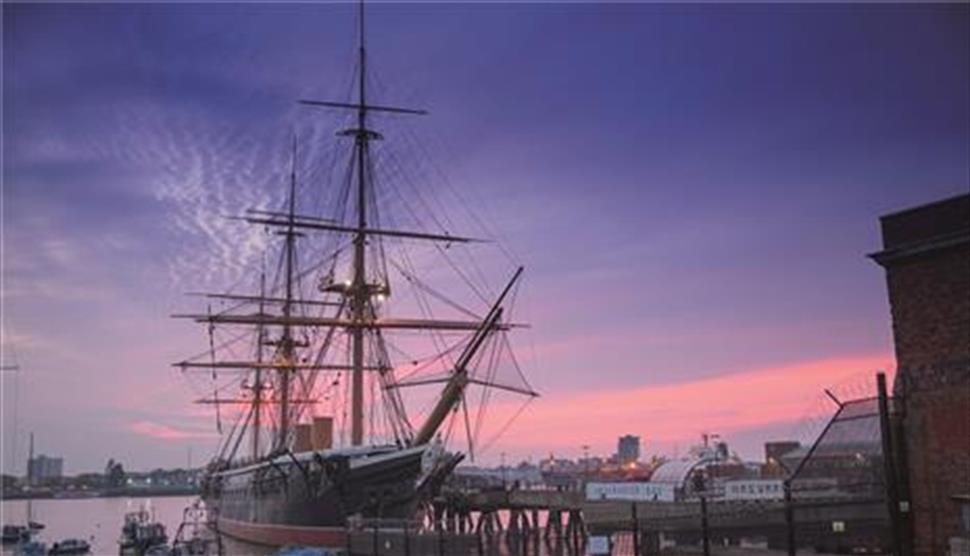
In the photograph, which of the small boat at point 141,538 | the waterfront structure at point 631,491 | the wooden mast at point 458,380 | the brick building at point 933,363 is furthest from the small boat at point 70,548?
the brick building at point 933,363

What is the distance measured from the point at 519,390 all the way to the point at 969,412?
26789mm

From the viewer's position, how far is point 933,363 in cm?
2123

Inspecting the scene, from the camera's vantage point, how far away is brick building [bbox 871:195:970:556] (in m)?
20.5

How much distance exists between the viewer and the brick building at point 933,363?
20.5 meters

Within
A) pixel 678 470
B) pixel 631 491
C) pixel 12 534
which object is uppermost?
pixel 678 470

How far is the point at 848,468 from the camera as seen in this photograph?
84.5ft

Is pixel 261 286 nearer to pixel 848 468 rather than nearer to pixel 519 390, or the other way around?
pixel 519 390

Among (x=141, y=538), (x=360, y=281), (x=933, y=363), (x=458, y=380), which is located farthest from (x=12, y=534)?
(x=933, y=363)

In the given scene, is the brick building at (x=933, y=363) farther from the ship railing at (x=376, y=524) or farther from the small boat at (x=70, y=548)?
the small boat at (x=70, y=548)

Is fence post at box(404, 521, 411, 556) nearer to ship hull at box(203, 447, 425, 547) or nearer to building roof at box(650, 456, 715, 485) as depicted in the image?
ship hull at box(203, 447, 425, 547)

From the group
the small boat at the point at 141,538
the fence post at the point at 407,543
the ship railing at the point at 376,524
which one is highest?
the ship railing at the point at 376,524

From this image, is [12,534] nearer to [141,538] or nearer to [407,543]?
[141,538]

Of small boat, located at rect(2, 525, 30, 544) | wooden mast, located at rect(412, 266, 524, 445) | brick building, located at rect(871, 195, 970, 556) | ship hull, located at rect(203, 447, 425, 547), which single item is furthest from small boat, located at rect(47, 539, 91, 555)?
brick building, located at rect(871, 195, 970, 556)

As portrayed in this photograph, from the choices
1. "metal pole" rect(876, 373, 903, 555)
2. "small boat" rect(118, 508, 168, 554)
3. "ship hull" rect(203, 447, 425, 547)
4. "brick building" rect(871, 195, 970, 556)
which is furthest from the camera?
"small boat" rect(118, 508, 168, 554)
